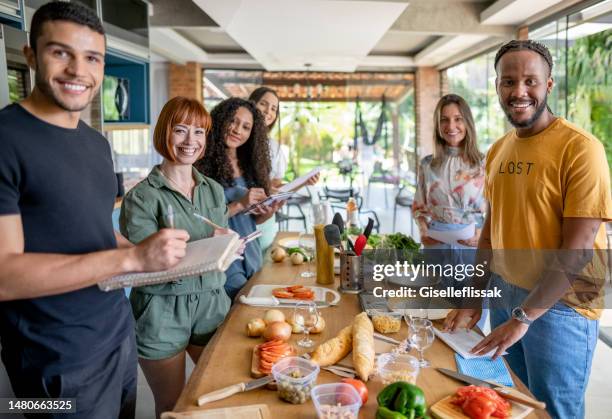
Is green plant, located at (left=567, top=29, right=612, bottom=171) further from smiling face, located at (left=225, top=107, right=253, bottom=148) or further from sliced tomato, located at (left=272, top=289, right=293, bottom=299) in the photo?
sliced tomato, located at (left=272, top=289, right=293, bottom=299)

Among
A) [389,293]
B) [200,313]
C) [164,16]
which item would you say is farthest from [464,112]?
[164,16]

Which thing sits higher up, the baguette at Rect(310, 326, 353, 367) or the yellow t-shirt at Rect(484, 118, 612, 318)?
the yellow t-shirt at Rect(484, 118, 612, 318)

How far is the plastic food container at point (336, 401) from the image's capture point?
1154mm

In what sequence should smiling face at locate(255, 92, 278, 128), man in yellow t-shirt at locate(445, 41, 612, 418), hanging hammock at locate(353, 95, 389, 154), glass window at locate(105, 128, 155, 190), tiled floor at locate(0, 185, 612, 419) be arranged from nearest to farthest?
1. man in yellow t-shirt at locate(445, 41, 612, 418)
2. tiled floor at locate(0, 185, 612, 419)
3. smiling face at locate(255, 92, 278, 128)
4. glass window at locate(105, 128, 155, 190)
5. hanging hammock at locate(353, 95, 389, 154)

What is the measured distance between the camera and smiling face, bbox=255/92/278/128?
3.92 m

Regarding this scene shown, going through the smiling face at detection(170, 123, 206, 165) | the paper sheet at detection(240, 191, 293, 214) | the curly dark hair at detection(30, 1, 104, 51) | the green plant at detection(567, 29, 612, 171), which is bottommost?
the paper sheet at detection(240, 191, 293, 214)

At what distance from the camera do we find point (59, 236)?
1311 millimetres

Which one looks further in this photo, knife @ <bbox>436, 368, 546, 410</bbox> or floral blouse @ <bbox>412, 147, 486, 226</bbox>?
floral blouse @ <bbox>412, 147, 486, 226</bbox>

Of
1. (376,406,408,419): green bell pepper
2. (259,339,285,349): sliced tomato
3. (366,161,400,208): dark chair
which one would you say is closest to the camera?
(376,406,408,419): green bell pepper

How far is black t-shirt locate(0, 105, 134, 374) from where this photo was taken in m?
1.23

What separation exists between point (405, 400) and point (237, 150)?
199cm

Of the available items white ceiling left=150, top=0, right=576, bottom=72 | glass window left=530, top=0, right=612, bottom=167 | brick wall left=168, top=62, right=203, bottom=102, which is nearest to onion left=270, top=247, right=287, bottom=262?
white ceiling left=150, top=0, right=576, bottom=72

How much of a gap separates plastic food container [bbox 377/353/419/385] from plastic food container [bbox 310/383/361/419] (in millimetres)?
167

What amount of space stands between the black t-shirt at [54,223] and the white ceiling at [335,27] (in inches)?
131
